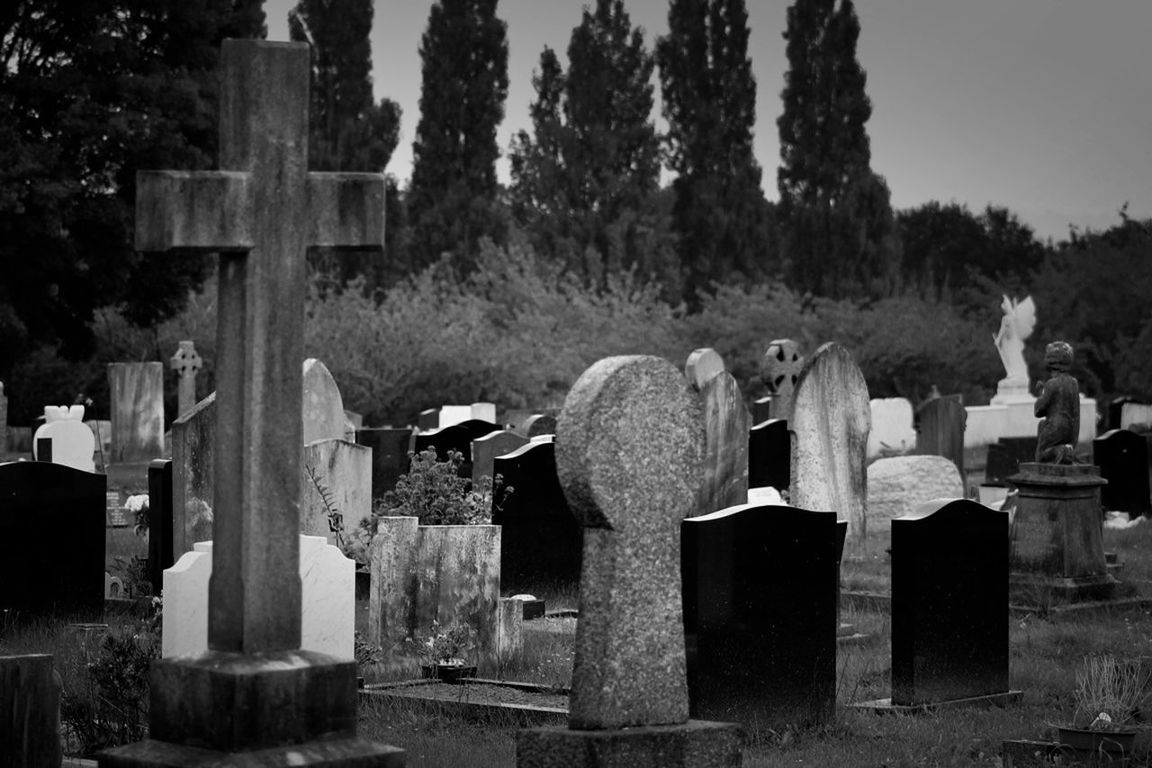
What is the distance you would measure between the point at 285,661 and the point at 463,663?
4.21 meters

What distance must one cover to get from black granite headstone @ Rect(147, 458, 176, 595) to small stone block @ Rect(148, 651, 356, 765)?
6.68 m

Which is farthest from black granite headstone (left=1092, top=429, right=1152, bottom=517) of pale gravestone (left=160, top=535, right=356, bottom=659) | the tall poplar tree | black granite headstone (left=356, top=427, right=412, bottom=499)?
the tall poplar tree

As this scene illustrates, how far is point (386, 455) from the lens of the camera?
62.8 feet

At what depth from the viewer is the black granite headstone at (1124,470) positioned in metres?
20.5

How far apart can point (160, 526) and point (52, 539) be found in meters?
1.25

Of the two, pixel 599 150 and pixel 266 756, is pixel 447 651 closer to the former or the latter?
pixel 266 756

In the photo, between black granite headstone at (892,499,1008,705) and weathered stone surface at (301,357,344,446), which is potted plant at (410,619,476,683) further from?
weathered stone surface at (301,357,344,446)

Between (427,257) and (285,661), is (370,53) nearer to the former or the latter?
(427,257)

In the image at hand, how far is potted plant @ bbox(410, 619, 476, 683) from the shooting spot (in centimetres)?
991

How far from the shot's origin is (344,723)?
6.26 meters

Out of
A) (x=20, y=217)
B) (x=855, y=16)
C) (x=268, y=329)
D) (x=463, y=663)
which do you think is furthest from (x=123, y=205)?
(x=855, y=16)

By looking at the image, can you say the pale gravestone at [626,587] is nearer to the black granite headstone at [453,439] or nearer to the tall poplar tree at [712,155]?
the black granite headstone at [453,439]

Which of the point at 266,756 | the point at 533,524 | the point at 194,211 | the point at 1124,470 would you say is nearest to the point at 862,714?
the point at 266,756

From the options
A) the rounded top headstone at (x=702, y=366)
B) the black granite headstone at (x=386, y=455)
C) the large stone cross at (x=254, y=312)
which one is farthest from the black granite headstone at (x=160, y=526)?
the large stone cross at (x=254, y=312)
